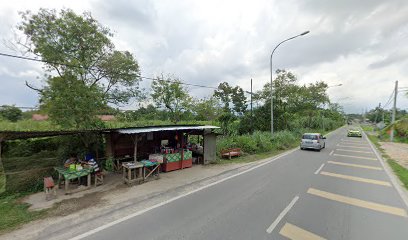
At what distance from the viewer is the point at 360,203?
6.20 metres

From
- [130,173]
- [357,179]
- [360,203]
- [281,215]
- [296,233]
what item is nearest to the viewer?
[296,233]

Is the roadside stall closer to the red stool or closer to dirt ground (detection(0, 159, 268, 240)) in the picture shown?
dirt ground (detection(0, 159, 268, 240))

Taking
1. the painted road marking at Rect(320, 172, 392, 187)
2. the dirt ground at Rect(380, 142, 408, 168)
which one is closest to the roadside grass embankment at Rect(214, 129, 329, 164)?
the painted road marking at Rect(320, 172, 392, 187)

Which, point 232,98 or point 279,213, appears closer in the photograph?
point 279,213

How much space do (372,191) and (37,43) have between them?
18.4m

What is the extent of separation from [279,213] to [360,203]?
2982 millimetres

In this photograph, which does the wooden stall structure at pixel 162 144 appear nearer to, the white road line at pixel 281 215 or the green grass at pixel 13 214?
the green grass at pixel 13 214

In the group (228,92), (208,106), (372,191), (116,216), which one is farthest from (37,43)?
(228,92)

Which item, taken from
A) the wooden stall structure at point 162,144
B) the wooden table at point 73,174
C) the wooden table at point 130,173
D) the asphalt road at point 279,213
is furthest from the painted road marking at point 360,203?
the wooden table at point 73,174

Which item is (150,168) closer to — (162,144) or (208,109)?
(162,144)

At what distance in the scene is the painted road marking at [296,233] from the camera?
14.1 feet

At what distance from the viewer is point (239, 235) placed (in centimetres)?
435

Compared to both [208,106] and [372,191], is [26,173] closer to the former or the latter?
[372,191]

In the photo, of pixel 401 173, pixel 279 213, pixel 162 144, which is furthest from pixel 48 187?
pixel 401 173
